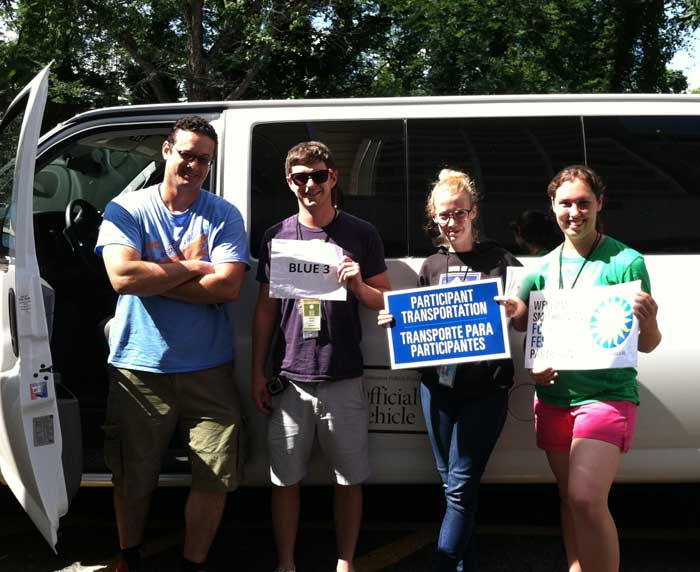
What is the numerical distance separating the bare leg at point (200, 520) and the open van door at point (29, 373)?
526 mm

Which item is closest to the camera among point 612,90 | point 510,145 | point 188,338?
point 188,338

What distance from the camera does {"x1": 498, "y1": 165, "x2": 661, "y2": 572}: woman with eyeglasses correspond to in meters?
2.92

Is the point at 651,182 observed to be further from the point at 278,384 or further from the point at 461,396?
the point at 278,384

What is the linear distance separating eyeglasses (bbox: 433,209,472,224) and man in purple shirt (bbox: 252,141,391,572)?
0.34 metres

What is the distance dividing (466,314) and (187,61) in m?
14.6

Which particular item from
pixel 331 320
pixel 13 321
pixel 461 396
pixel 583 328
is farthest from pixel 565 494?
pixel 13 321

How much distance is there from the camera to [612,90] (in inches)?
722

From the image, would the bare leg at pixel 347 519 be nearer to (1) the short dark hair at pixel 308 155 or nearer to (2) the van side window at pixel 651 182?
(1) the short dark hair at pixel 308 155

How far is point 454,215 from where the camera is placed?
3.16m

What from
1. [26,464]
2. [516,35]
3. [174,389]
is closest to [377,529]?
[174,389]

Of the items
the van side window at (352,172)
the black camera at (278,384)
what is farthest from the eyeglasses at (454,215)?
the black camera at (278,384)

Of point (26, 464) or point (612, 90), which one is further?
point (612, 90)

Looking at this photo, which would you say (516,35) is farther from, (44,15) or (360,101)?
(360,101)

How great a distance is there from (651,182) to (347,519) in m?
1.95
